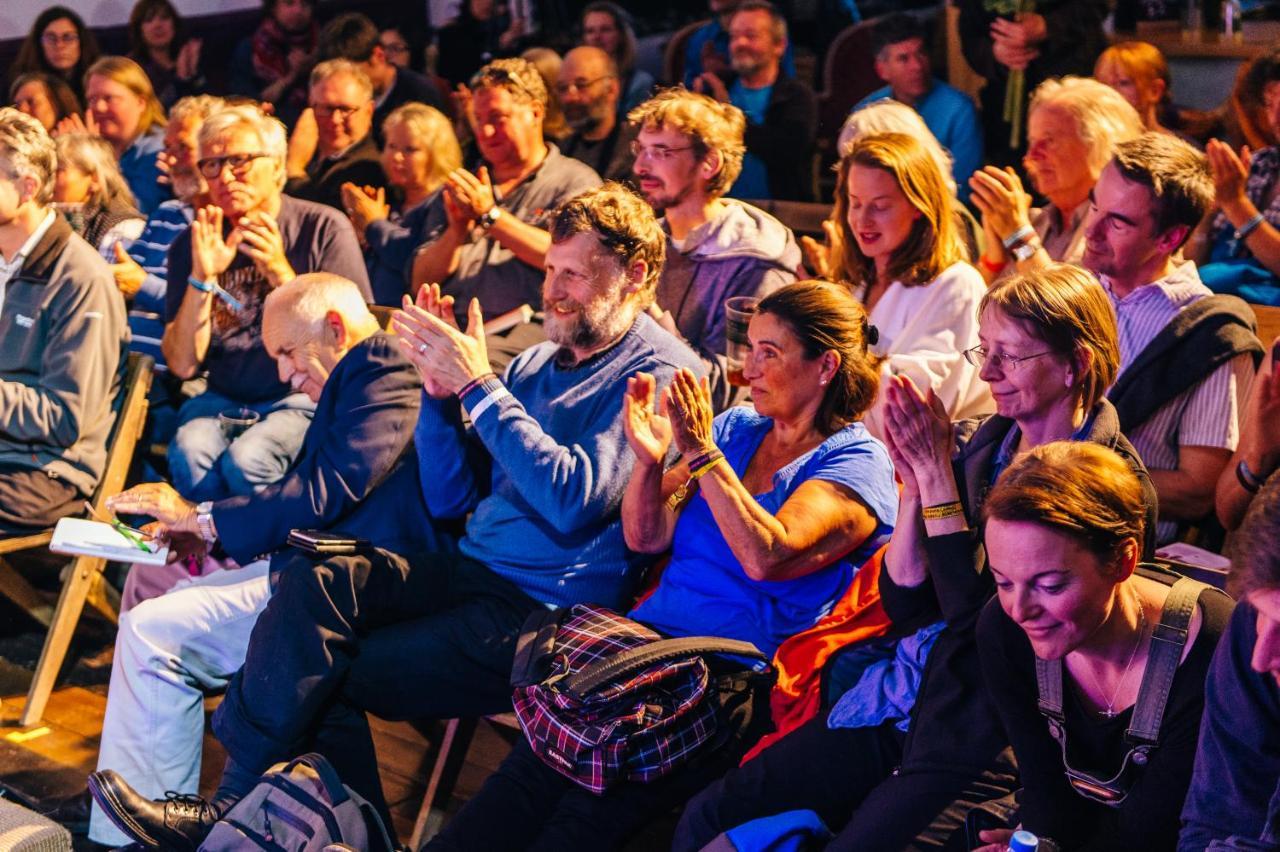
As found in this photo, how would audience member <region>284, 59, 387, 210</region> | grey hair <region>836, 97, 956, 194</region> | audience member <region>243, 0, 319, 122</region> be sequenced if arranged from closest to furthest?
grey hair <region>836, 97, 956, 194</region>
audience member <region>284, 59, 387, 210</region>
audience member <region>243, 0, 319, 122</region>

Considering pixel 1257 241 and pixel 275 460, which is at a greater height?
pixel 1257 241

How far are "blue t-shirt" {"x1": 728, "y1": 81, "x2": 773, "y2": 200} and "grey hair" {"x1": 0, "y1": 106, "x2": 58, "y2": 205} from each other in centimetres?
216

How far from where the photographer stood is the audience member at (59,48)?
273 inches

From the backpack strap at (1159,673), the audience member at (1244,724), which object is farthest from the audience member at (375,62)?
the audience member at (1244,724)

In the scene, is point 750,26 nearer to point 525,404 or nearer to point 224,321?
point 224,321

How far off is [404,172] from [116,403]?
1341 millimetres

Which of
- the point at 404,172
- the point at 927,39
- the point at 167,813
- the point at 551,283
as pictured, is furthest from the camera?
the point at 927,39

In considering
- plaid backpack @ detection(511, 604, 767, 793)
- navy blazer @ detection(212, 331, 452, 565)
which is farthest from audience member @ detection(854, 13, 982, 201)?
plaid backpack @ detection(511, 604, 767, 793)

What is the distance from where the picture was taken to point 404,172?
4902 mm

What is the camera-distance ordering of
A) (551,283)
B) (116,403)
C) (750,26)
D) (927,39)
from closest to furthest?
1. (551,283)
2. (116,403)
3. (750,26)
4. (927,39)

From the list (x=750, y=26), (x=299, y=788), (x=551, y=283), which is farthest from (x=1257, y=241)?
(x=299, y=788)

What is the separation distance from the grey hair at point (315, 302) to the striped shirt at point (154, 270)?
4.04ft

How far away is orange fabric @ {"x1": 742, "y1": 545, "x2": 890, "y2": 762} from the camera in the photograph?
100.0 inches

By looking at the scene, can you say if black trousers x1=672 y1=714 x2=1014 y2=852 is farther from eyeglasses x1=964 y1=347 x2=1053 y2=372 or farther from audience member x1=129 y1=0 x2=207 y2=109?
audience member x1=129 y1=0 x2=207 y2=109
